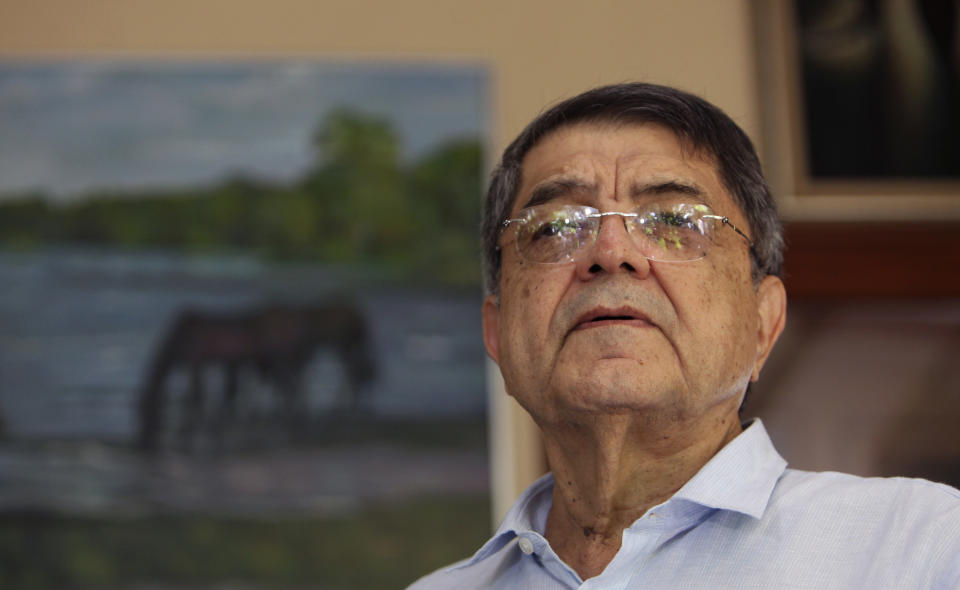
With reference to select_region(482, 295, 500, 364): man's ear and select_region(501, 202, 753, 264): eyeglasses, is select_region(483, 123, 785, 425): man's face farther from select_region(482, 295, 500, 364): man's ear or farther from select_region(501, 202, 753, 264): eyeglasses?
select_region(482, 295, 500, 364): man's ear

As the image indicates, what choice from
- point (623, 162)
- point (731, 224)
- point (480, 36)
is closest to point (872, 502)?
point (731, 224)

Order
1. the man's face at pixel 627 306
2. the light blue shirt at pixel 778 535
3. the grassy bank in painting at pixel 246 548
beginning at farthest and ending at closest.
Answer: the grassy bank in painting at pixel 246 548, the man's face at pixel 627 306, the light blue shirt at pixel 778 535

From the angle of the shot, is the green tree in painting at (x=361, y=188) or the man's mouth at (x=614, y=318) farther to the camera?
the green tree in painting at (x=361, y=188)

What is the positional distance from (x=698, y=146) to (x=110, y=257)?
1700mm

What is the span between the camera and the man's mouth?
1242mm

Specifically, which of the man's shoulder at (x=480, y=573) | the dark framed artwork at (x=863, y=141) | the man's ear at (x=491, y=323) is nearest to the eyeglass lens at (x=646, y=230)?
the man's ear at (x=491, y=323)

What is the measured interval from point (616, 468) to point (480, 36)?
1745 mm

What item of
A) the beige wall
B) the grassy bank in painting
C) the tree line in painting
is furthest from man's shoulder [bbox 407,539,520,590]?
the beige wall

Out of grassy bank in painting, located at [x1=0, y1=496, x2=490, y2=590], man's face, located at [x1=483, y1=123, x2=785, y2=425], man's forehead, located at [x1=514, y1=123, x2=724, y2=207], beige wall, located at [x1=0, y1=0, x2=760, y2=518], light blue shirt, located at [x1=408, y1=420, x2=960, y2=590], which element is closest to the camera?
light blue shirt, located at [x1=408, y1=420, x2=960, y2=590]

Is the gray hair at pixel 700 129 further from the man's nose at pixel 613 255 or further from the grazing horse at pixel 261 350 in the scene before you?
the grazing horse at pixel 261 350

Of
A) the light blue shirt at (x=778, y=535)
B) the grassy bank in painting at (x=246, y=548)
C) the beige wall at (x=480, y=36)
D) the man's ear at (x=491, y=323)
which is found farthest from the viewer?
the beige wall at (x=480, y=36)

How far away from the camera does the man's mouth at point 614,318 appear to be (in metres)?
1.24

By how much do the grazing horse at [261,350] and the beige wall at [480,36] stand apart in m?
0.66

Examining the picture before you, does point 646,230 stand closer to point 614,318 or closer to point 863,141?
point 614,318
